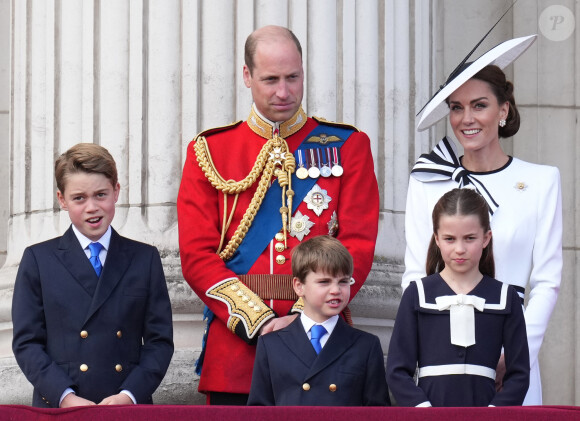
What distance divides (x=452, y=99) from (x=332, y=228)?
63 cm

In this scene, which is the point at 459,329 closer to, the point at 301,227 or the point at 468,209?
the point at 468,209

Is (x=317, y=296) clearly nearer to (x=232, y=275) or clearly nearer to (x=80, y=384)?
(x=232, y=275)

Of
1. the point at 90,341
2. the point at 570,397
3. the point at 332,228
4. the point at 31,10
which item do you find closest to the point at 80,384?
the point at 90,341

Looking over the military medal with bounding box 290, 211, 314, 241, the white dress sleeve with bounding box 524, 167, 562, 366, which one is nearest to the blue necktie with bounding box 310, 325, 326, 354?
the military medal with bounding box 290, 211, 314, 241

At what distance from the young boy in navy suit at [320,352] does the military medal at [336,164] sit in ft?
1.42

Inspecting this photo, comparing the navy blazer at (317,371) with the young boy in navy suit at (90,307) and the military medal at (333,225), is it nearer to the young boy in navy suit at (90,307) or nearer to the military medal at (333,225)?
the young boy in navy suit at (90,307)

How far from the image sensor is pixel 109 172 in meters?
4.71

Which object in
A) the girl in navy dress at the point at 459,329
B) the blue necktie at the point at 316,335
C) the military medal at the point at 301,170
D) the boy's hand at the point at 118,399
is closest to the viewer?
the girl in navy dress at the point at 459,329

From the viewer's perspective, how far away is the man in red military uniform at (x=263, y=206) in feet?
15.8

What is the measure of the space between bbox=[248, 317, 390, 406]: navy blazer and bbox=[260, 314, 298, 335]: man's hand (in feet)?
0.37

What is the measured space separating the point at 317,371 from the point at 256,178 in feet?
2.86

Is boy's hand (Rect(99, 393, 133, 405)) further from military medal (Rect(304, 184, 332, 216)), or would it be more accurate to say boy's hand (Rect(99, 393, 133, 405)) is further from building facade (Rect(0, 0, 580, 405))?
building facade (Rect(0, 0, 580, 405))

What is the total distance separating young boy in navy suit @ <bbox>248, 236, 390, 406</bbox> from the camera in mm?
4457

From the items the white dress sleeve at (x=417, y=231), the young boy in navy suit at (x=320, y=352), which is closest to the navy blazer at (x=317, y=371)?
the young boy in navy suit at (x=320, y=352)
